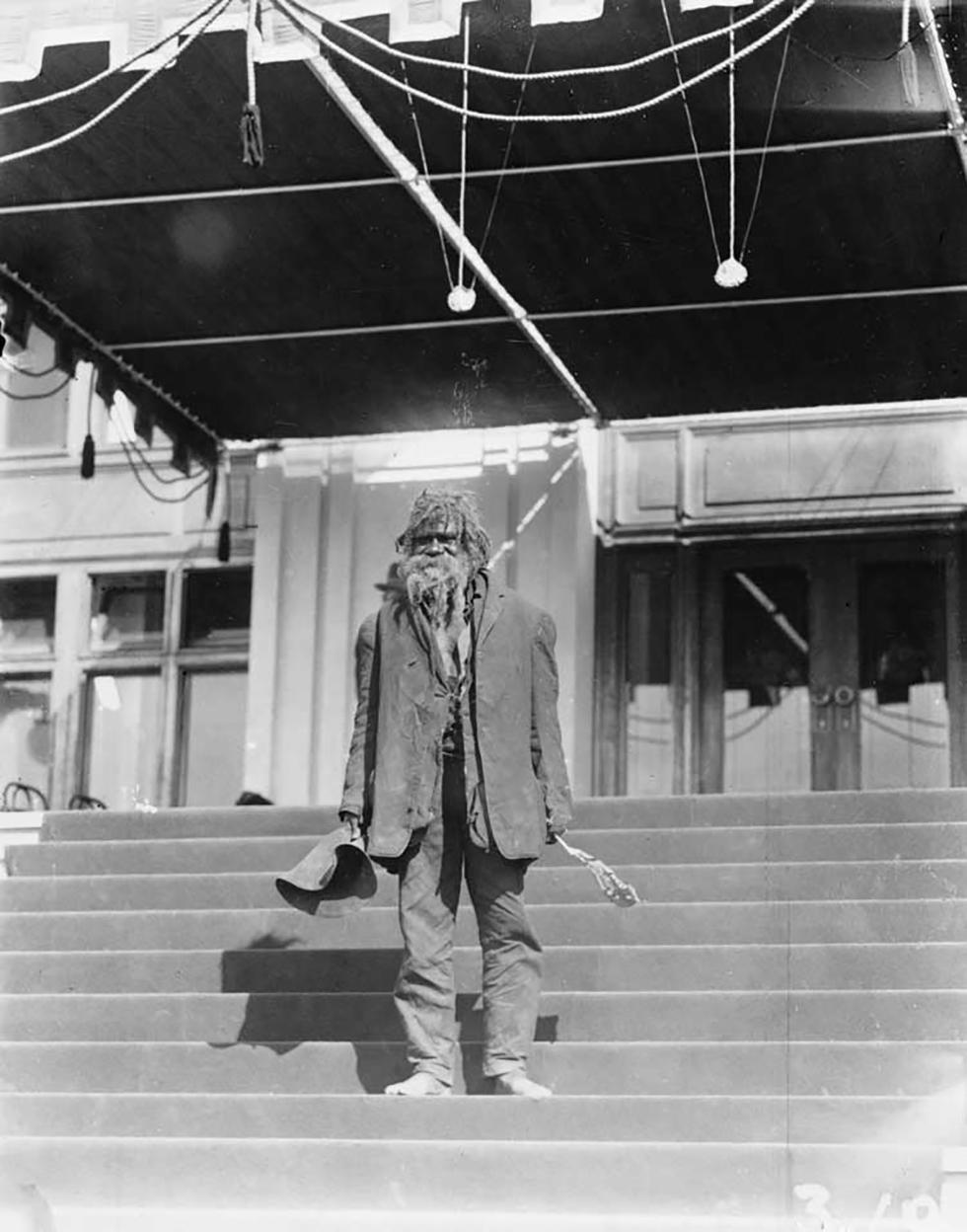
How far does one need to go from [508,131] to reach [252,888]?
13.5 feet

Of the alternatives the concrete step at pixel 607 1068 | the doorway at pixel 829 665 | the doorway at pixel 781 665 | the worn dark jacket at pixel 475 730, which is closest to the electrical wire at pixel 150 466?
the doorway at pixel 781 665

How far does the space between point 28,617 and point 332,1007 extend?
28.1ft

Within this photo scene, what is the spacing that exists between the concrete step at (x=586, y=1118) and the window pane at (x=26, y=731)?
8518 millimetres

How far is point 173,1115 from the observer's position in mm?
7590

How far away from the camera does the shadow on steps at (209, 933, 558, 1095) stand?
7.81 meters

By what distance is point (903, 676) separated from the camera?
584 inches

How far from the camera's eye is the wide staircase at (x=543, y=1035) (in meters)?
6.70

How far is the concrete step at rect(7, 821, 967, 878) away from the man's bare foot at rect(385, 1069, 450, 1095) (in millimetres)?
2116

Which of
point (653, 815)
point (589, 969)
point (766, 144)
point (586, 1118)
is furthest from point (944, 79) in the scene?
point (586, 1118)

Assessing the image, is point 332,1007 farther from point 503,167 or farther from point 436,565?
point 503,167

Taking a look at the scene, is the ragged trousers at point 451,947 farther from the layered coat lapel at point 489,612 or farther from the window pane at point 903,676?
the window pane at point 903,676

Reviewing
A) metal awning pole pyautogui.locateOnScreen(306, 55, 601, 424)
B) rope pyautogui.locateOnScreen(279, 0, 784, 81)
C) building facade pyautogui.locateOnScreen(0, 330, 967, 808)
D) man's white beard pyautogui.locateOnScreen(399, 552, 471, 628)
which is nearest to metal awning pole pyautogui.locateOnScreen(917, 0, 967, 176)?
rope pyautogui.locateOnScreen(279, 0, 784, 81)

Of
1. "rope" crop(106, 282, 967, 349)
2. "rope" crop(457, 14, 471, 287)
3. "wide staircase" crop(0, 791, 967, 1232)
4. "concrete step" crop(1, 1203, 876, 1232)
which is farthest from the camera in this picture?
"rope" crop(106, 282, 967, 349)

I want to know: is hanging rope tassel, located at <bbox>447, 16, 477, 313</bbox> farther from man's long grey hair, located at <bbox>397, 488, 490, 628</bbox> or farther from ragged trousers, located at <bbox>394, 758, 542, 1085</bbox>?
ragged trousers, located at <bbox>394, 758, 542, 1085</bbox>
